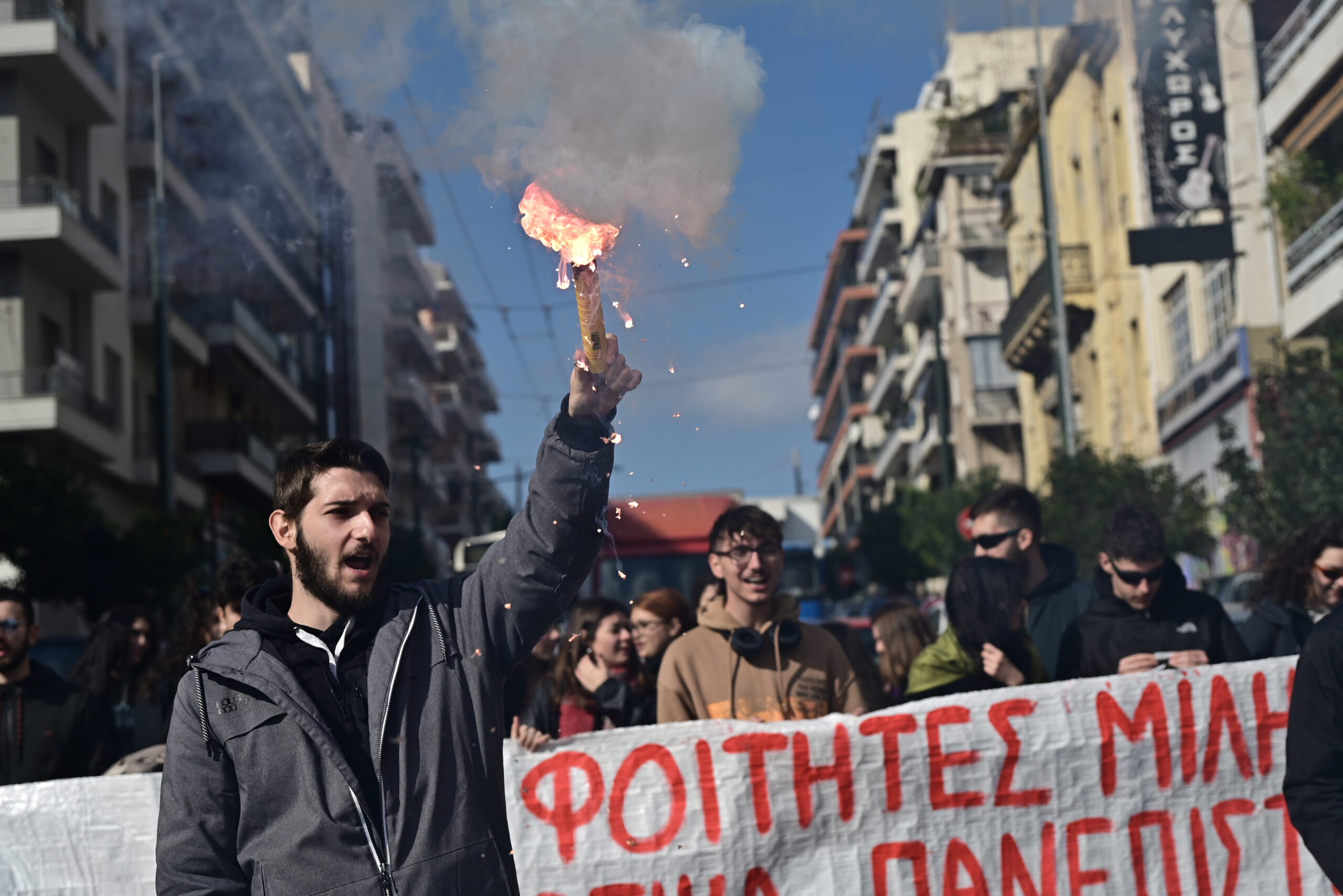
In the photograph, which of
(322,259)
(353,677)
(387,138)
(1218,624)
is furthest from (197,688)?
(322,259)

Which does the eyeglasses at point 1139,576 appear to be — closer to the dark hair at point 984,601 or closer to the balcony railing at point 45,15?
the dark hair at point 984,601

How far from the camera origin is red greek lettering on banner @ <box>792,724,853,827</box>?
557 centimetres

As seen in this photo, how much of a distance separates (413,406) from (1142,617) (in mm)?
59965

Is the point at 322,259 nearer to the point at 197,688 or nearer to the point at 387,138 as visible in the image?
the point at 387,138

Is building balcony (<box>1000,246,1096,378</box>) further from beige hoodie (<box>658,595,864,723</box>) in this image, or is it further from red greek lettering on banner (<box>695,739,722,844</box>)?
red greek lettering on banner (<box>695,739,722,844</box>)

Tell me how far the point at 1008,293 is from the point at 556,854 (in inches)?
1972

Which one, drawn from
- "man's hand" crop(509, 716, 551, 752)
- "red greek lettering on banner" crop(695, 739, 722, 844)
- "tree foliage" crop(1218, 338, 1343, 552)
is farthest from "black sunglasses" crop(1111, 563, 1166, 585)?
"tree foliage" crop(1218, 338, 1343, 552)

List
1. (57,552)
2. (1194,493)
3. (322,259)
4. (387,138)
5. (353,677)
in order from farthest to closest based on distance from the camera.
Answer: (322,259)
(1194,493)
(57,552)
(387,138)
(353,677)

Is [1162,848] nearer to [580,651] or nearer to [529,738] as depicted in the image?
[529,738]

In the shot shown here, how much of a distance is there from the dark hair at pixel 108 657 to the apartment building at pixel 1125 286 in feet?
45.9

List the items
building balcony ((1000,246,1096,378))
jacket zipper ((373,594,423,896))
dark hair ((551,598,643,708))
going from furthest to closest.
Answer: building balcony ((1000,246,1096,378)) < dark hair ((551,598,643,708)) < jacket zipper ((373,594,423,896))

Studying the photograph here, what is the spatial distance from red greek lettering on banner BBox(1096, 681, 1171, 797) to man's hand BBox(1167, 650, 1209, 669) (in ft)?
0.33

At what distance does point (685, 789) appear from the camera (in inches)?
219

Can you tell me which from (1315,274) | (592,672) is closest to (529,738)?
(592,672)
